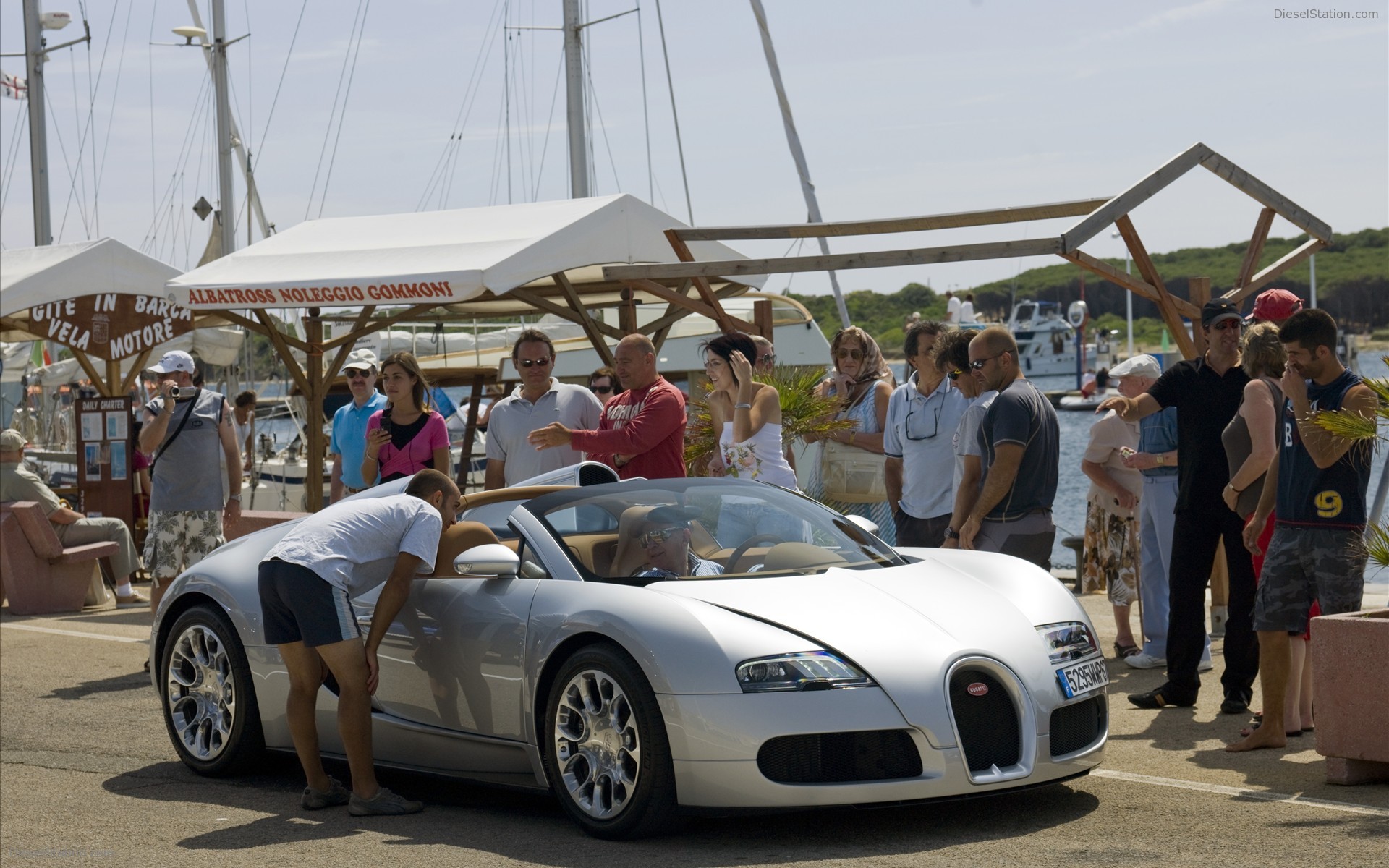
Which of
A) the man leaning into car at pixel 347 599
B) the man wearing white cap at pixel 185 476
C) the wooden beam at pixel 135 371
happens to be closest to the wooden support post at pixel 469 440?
the wooden beam at pixel 135 371

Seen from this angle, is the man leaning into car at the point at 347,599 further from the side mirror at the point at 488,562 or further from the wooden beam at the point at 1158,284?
the wooden beam at the point at 1158,284

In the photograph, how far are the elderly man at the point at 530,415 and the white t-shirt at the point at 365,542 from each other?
2.80 metres

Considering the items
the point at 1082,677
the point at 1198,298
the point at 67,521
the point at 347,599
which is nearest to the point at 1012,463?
the point at 1082,677

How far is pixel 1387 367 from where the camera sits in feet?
18.0

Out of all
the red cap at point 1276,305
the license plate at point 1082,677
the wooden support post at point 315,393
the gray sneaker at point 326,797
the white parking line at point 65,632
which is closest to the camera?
the license plate at point 1082,677

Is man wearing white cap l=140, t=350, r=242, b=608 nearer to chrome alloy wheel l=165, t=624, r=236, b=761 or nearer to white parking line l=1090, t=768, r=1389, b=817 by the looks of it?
chrome alloy wheel l=165, t=624, r=236, b=761

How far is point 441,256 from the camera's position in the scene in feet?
39.5

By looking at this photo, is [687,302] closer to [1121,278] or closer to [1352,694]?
[1121,278]

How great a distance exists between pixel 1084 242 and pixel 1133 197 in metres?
0.62

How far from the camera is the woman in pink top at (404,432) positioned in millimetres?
9469

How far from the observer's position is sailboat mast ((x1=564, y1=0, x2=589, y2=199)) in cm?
2316

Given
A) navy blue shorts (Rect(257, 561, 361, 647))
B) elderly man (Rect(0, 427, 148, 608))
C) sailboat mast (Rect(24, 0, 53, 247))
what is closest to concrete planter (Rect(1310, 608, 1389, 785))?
navy blue shorts (Rect(257, 561, 361, 647))

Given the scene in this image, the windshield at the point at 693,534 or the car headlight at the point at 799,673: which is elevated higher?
the windshield at the point at 693,534

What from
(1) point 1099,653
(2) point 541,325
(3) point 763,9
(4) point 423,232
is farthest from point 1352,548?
(2) point 541,325
